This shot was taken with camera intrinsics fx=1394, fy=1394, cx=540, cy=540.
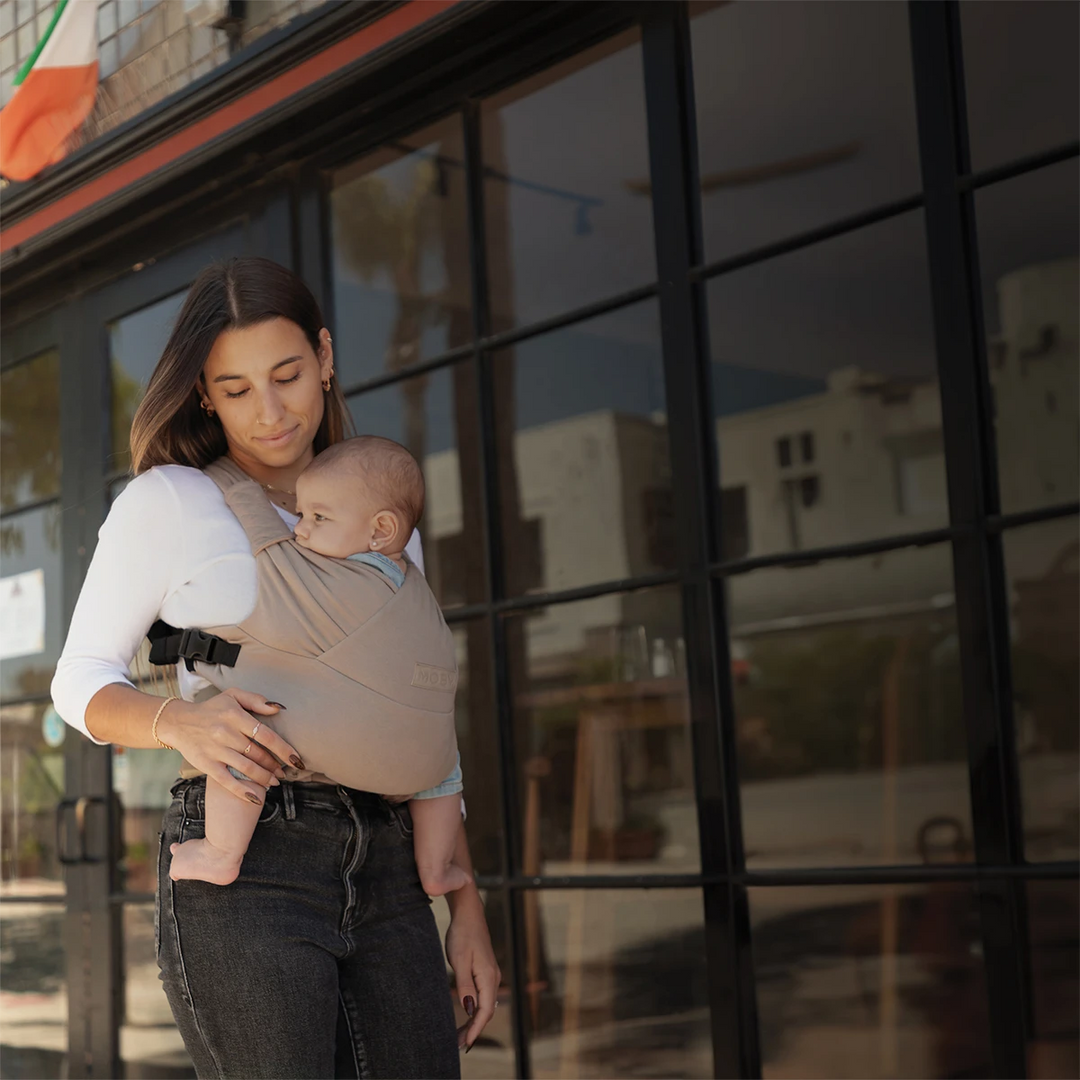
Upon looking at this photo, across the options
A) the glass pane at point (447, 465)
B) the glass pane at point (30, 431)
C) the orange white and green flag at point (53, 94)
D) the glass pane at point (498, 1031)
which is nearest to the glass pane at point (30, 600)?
the glass pane at point (30, 431)

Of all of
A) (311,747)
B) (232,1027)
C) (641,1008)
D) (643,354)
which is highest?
(643,354)

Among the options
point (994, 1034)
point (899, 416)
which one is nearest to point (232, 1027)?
point (994, 1034)

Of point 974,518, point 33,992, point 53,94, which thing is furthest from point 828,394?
point 33,992

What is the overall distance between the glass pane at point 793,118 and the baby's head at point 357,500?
141 cm

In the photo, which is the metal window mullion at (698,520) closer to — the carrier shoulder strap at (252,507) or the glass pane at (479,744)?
the glass pane at (479,744)

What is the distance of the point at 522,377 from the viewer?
132 inches

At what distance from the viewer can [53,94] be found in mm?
4113

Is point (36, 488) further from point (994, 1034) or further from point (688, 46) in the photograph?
point (994, 1034)

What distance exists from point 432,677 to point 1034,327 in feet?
4.80

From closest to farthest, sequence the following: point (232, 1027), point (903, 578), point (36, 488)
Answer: point (232, 1027)
point (903, 578)
point (36, 488)

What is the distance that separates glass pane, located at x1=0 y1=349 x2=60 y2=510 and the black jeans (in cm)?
326

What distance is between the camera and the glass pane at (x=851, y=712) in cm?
286

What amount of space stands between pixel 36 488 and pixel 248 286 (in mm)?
3251

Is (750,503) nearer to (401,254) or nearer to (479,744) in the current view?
(479,744)
